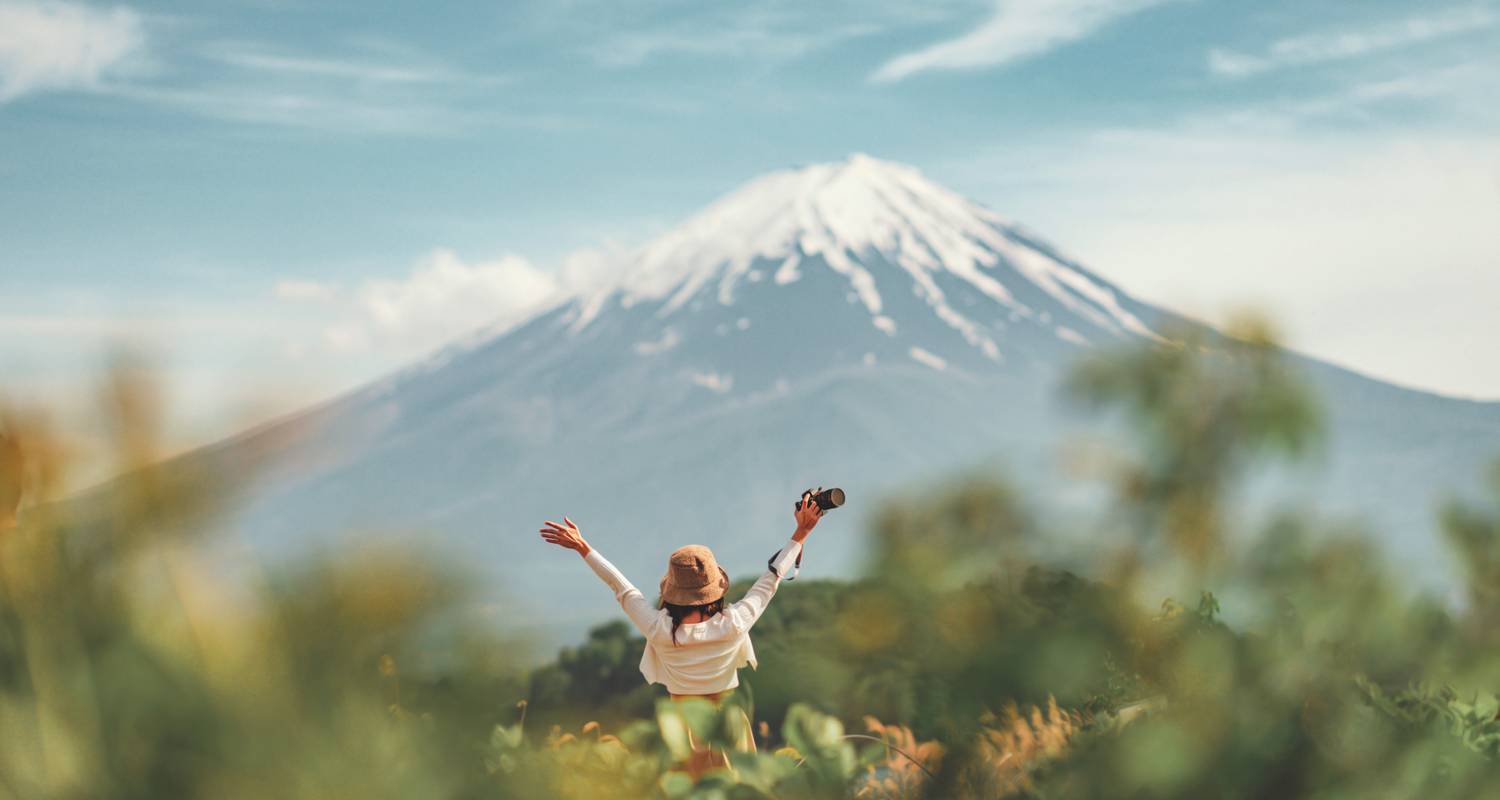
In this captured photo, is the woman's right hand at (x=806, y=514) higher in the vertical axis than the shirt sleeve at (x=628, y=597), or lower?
higher

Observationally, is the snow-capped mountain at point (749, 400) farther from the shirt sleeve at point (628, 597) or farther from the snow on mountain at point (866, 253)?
the shirt sleeve at point (628, 597)

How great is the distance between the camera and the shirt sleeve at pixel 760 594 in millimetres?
3697

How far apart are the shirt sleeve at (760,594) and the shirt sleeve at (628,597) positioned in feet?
0.77

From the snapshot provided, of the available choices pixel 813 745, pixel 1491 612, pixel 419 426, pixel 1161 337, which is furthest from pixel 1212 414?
pixel 419 426

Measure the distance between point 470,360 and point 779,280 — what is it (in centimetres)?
4808

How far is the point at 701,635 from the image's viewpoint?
12.2 ft

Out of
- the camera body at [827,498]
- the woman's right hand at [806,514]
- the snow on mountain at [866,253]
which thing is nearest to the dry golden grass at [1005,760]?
the camera body at [827,498]

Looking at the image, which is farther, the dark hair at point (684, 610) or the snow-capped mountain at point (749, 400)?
the snow-capped mountain at point (749, 400)

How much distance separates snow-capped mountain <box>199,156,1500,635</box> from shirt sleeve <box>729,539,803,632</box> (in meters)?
163

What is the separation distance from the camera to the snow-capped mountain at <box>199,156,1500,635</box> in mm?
172250

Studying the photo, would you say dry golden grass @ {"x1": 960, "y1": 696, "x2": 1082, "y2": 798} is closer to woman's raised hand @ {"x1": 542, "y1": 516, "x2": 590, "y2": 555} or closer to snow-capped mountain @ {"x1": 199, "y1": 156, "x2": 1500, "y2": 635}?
woman's raised hand @ {"x1": 542, "y1": 516, "x2": 590, "y2": 555}

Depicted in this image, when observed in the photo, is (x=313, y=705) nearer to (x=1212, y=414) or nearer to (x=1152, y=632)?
(x=1152, y=632)

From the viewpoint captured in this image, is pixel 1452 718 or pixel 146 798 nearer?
pixel 146 798

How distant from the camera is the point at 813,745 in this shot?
191 cm
